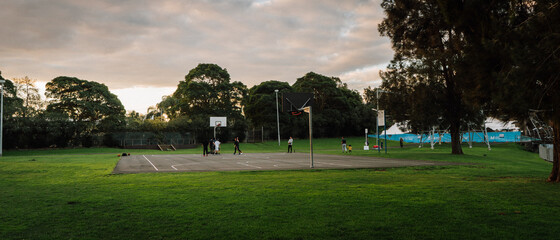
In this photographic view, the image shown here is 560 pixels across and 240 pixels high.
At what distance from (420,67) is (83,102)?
47475mm

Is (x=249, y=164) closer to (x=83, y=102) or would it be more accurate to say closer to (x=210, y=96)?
(x=83, y=102)

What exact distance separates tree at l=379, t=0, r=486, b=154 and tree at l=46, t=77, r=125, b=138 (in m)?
41.2

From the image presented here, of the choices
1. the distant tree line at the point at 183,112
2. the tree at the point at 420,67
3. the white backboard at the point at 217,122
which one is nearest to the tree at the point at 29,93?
the distant tree line at the point at 183,112

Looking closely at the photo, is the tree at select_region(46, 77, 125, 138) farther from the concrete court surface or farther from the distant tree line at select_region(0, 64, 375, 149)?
the concrete court surface

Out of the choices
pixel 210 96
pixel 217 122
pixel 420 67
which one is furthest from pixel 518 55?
pixel 210 96

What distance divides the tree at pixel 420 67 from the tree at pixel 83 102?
41.2 m

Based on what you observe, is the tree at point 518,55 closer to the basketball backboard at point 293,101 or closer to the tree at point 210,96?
the basketball backboard at point 293,101

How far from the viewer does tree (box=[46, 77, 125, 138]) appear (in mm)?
53500

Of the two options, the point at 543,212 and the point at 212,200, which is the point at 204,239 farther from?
the point at 543,212

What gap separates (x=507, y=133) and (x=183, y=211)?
54077 mm

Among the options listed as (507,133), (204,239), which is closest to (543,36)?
(204,239)

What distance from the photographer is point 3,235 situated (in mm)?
5137

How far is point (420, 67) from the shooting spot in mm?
27031

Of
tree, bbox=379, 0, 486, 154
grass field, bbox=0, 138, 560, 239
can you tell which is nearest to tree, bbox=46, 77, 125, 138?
tree, bbox=379, 0, 486, 154
